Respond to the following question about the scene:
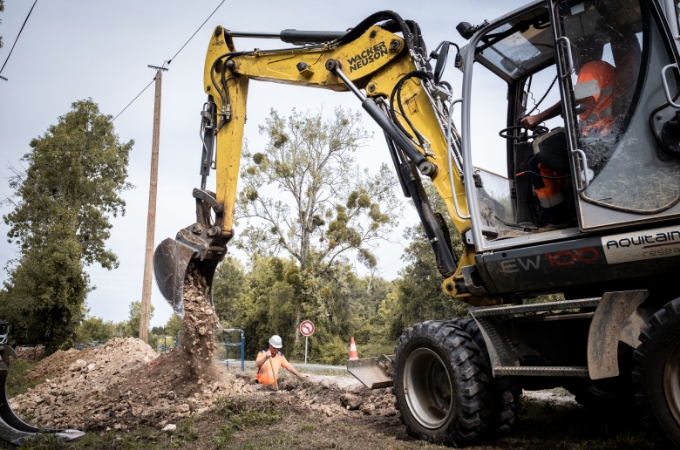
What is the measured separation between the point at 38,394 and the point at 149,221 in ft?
25.8

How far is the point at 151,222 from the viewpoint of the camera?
1877cm

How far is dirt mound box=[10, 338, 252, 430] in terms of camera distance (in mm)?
7574

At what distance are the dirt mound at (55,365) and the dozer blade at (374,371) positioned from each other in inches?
504

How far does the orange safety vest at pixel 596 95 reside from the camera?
412 cm

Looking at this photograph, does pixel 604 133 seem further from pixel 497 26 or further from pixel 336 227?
pixel 336 227

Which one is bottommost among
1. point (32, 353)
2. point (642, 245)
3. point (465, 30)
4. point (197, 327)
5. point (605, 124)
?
point (32, 353)

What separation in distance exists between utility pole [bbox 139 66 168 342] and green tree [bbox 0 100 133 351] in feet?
22.9

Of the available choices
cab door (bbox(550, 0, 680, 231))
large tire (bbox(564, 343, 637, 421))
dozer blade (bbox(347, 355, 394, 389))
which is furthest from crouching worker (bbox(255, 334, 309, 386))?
cab door (bbox(550, 0, 680, 231))

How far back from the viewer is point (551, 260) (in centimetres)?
433

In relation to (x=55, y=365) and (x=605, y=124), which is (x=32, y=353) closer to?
(x=55, y=365)

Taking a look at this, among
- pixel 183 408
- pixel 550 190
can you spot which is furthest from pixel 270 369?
pixel 550 190

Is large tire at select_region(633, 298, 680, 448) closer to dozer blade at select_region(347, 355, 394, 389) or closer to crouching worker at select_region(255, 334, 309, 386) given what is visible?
dozer blade at select_region(347, 355, 394, 389)

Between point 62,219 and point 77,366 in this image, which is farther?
point 62,219

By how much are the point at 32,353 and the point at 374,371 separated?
23.1 meters
